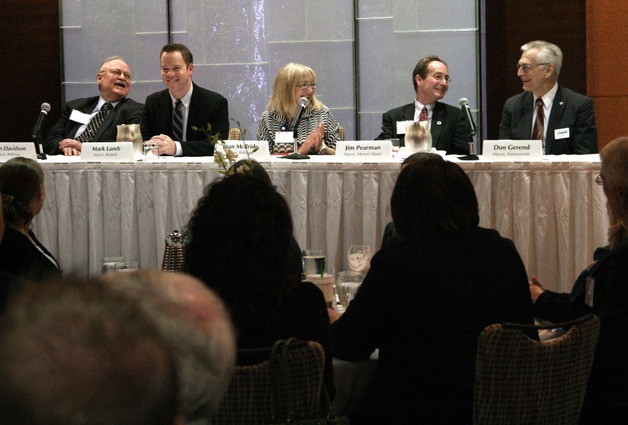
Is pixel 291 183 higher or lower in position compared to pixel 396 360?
higher

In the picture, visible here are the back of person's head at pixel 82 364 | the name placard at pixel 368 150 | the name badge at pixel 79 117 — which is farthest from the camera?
the name badge at pixel 79 117

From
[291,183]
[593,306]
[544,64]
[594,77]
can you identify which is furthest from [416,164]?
[594,77]

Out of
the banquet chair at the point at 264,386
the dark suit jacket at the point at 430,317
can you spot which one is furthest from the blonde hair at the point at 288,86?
the banquet chair at the point at 264,386

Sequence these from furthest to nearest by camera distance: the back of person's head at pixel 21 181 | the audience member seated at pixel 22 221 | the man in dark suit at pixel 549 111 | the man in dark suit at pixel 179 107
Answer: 1. the man in dark suit at pixel 179 107
2. the man in dark suit at pixel 549 111
3. the back of person's head at pixel 21 181
4. the audience member seated at pixel 22 221

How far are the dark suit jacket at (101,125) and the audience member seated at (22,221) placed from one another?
95.0 inches

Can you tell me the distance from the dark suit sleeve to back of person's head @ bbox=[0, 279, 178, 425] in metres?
4.68

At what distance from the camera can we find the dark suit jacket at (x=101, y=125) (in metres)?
5.73

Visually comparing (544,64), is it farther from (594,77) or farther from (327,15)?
(327,15)

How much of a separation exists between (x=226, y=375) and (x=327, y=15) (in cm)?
643

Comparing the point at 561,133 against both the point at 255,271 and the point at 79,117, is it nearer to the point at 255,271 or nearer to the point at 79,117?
the point at 79,117

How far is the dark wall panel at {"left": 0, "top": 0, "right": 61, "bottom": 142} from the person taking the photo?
A: 24.1ft

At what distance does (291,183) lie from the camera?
4.73 metres

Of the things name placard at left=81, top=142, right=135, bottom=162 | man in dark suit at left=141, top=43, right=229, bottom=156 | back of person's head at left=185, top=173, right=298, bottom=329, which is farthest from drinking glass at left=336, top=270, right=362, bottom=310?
man in dark suit at left=141, top=43, right=229, bottom=156

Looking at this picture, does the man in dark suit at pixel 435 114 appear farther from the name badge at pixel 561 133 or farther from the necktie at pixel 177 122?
the necktie at pixel 177 122
